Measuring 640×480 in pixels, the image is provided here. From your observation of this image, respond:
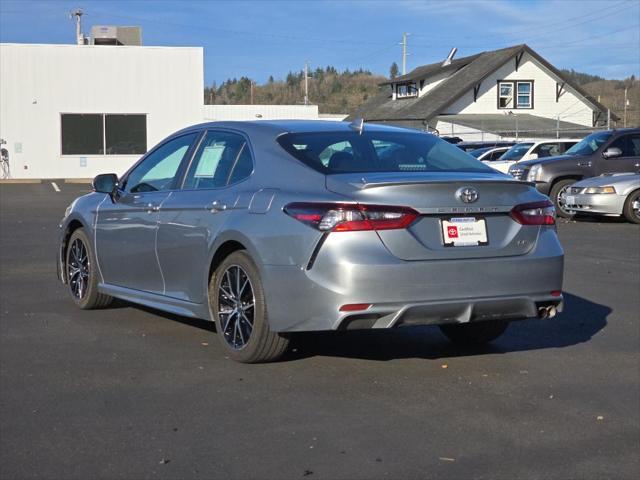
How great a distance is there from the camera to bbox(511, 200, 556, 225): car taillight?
243 inches

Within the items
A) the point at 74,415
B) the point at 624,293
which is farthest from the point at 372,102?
the point at 74,415

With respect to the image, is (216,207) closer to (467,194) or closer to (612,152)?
(467,194)

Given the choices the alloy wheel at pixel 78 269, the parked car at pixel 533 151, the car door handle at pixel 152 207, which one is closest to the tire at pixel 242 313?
the car door handle at pixel 152 207

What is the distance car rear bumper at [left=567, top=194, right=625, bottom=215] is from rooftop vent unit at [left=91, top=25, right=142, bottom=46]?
105ft

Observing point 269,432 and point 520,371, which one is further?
point 520,371

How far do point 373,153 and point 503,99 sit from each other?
4987 centimetres

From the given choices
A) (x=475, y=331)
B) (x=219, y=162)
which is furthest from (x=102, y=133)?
(x=475, y=331)

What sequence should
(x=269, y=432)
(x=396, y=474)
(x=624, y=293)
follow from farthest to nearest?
(x=624, y=293), (x=269, y=432), (x=396, y=474)

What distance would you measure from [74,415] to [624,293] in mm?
6168

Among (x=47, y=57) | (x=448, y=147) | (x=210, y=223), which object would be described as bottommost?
(x=210, y=223)

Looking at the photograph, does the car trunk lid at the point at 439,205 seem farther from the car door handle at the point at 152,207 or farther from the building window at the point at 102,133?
the building window at the point at 102,133

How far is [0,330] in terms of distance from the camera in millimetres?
7527

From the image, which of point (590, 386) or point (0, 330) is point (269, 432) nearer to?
point (590, 386)

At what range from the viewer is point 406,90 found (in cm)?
6153
